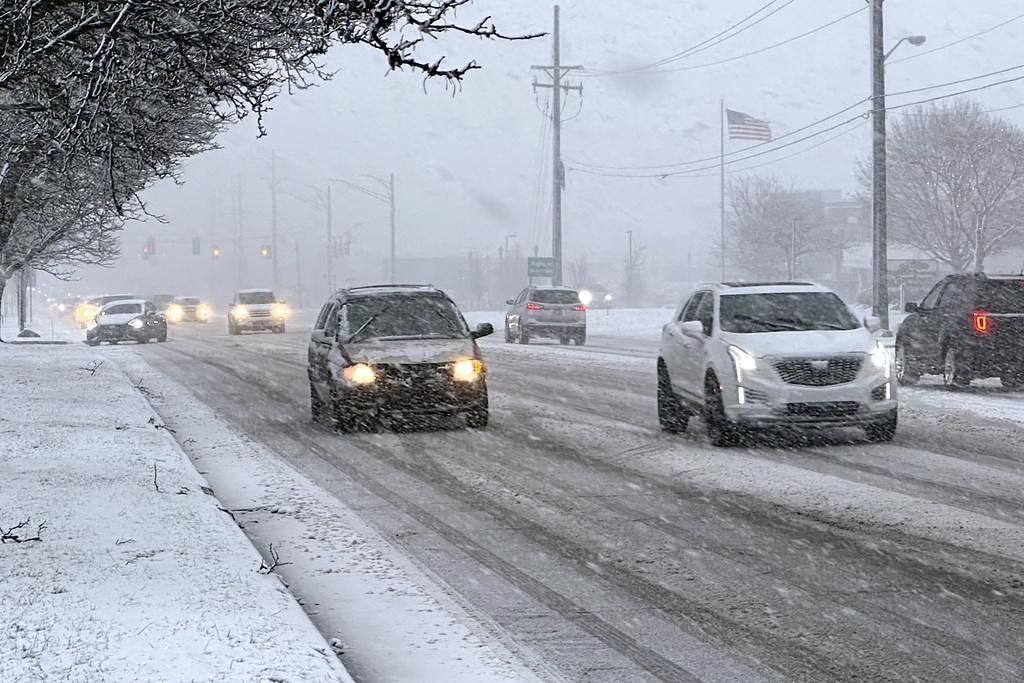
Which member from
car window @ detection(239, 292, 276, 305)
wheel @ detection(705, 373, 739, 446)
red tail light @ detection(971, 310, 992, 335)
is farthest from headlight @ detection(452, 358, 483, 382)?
car window @ detection(239, 292, 276, 305)

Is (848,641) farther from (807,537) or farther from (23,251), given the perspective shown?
(23,251)

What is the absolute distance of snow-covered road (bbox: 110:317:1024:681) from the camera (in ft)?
16.9

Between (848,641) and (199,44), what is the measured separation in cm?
541

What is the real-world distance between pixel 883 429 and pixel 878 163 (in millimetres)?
17054

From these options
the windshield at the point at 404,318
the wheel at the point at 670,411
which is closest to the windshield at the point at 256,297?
the windshield at the point at 404,318

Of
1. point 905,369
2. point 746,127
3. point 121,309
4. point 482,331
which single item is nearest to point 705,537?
point 482,331

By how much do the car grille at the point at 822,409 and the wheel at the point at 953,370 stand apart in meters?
7.25

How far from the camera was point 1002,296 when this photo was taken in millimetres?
17922

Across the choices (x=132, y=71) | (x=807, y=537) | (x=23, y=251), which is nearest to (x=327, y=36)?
(x=132, y=71)

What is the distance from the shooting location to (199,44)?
7816 mm

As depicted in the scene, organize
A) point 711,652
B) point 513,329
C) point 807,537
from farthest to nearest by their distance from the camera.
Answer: point 513,329 < point 807,537 < point 711,652

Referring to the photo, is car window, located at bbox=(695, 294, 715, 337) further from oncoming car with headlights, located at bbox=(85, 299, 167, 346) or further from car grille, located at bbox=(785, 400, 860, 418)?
oncoming car with headlights, located at bbox=(85, 299, 167, 346)

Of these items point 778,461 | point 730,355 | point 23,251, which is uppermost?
point 23,251

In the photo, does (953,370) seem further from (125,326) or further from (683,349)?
(125,326)
